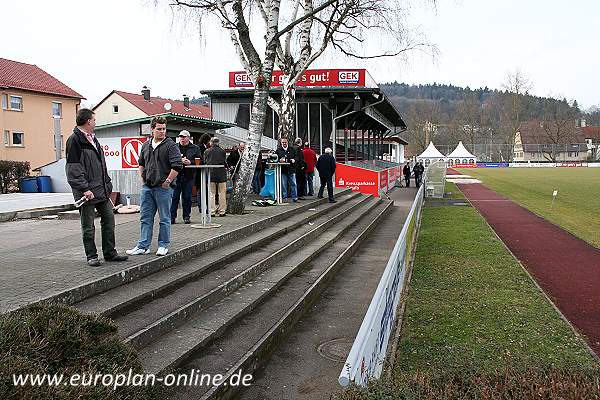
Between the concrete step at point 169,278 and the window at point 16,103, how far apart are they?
106 feet

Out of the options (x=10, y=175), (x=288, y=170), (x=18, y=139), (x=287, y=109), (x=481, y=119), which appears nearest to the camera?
(x=288, y=170)

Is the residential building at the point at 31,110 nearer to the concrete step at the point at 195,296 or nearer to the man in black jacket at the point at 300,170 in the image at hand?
the man in black jacket at the point at 300,170

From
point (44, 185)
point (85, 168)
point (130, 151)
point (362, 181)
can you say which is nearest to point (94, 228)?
point (85, 168)

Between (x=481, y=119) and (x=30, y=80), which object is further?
(x=481, y=119)

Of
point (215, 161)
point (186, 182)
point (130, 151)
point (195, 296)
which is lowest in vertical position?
point (195, 296)

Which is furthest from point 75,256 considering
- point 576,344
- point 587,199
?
point 587,199

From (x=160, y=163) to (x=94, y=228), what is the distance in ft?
3.74

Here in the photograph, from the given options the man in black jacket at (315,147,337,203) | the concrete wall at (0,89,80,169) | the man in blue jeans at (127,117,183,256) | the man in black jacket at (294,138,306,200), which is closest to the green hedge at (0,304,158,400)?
the man in blue jeans at (127,117,183,256)

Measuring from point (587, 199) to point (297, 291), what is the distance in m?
24.5

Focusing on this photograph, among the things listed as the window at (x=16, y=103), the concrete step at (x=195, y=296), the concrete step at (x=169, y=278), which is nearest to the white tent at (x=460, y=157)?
the window at (x=16, y=103)

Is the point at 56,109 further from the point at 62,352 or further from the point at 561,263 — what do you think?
the point at 62,352

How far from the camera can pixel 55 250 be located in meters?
7.15

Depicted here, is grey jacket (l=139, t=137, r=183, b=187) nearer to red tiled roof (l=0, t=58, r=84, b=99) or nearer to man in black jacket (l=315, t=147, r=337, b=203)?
man in black jacket (l=315, t=147, r=337, b=203)

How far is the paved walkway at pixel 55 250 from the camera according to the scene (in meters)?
5.00
